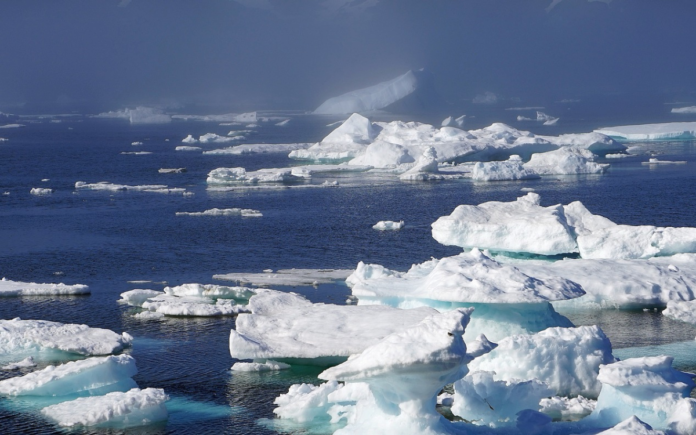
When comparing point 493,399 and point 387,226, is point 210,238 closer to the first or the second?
point 387,226

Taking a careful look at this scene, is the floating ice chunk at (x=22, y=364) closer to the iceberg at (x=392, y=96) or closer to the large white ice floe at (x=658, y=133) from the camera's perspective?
the large white ice floe at (x=658, y=133)

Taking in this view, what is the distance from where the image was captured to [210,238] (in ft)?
83.1

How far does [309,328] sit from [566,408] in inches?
164

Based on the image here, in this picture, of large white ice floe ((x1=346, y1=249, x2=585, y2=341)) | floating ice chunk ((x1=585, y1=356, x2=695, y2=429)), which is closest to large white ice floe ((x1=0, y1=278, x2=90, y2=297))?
large white ice floe ((x1=346, y1=249, x2=585, y2=341))

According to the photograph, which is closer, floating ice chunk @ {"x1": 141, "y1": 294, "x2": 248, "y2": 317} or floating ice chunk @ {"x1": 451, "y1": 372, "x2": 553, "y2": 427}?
floating ice chunk @ {"x1": 451, "y1": 372, "x2": 553, "y2": 427}

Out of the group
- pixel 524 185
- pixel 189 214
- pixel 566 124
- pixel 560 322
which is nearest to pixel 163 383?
pixel 560 322

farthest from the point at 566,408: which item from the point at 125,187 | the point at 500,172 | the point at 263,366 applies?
the point at 125,187

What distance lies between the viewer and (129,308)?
17547 mm

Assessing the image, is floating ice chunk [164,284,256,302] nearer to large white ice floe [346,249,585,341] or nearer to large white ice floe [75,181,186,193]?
large white ice floe [346,249,585,341]

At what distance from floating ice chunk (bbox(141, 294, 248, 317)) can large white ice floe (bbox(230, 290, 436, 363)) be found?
4.97 feet

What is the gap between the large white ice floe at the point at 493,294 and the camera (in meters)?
13.5

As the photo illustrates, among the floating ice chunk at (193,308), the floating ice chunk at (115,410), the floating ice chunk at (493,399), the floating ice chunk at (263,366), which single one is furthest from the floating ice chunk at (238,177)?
the floating ice chunk at (493,399)

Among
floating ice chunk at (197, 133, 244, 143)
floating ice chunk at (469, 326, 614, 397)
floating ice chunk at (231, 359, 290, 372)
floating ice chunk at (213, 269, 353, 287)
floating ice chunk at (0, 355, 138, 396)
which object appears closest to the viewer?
floating ice chunk at (469, 326, 614, 397)

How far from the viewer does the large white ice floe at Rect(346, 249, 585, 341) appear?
44.4ft
